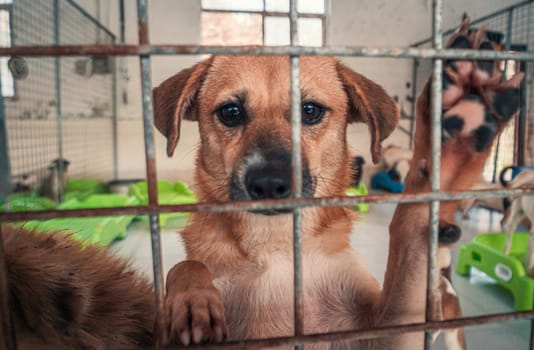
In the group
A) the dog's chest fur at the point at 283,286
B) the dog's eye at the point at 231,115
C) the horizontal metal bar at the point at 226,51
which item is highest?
the horizontal metal bar at the point at 226,51

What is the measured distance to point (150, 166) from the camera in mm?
562

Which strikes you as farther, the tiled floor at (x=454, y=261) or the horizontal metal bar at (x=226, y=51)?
the tiled floor at (x=454, y=261)

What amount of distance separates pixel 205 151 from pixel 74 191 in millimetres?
3817

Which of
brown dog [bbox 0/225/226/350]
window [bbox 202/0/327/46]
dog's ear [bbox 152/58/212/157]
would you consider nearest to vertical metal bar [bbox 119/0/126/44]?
window [bbox 202/0/327/46]

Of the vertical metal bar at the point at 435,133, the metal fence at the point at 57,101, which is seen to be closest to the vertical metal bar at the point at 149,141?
the vertical metal bar at the point at 435,133

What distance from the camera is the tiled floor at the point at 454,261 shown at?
1.72 metres

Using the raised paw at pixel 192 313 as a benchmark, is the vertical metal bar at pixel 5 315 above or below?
above

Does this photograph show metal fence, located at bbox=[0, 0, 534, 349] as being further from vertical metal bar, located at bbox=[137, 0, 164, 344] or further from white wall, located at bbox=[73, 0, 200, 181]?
white wall, located at bbox=[73, 0, 200, 181]

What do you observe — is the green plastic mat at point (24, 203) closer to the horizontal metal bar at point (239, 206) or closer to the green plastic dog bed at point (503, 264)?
the horizontal metal bar at point (239, 206)

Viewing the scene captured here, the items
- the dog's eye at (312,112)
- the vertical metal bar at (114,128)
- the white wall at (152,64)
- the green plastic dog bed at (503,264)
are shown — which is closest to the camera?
the dog's eye at (312,112)

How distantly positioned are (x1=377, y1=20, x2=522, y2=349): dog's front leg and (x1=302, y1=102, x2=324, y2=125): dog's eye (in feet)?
1.42

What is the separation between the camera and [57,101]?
391cm

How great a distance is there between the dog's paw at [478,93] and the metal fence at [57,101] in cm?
322

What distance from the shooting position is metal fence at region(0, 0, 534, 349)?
20.8 inches
